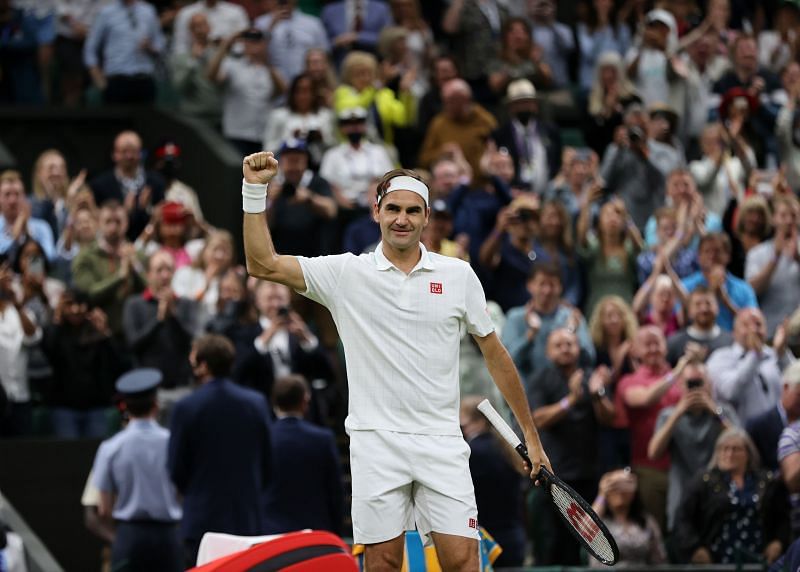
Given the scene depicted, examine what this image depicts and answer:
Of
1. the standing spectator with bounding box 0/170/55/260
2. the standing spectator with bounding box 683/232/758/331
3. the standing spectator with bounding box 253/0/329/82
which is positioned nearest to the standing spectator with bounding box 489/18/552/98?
the standing spectator with bounding box 253/0/329/82

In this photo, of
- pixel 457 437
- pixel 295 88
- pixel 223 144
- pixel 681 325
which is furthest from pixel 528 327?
pixel 457 437

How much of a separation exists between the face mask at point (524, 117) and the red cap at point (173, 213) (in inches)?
137

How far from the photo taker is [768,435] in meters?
13.3

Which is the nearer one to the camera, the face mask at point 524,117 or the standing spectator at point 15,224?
the standing spectator at point 15,224

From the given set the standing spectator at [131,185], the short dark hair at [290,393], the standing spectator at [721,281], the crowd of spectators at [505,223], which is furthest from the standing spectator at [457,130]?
the short dark hair at [290,393]

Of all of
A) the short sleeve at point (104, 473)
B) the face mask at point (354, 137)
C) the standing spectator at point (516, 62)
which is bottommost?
the short sleeve at point (104, 473)

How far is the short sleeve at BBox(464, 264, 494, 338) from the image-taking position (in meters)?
8.27

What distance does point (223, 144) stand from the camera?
727 inches

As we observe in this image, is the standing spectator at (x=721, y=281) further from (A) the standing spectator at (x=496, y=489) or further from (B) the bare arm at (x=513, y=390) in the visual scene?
(B) the bare arm at (x=513, y=390)

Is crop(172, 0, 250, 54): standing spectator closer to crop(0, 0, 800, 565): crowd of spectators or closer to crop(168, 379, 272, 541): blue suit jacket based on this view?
crop(0, 0, 800, 565): crowd of spectators

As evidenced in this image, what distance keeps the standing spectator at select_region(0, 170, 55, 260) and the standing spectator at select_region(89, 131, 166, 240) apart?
93 cm

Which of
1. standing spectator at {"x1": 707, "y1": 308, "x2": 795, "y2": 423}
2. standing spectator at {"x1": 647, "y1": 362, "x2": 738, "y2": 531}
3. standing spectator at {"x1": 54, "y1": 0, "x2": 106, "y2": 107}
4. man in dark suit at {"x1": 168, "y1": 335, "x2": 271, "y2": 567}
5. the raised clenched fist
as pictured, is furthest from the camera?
standing spectator at {"x1": 54, "y1": 0, "x2": 106, "y2": 107}

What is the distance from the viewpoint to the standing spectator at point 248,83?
706 inches

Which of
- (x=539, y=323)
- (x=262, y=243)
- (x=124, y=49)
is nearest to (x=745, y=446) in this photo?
(x=539, y=323)
